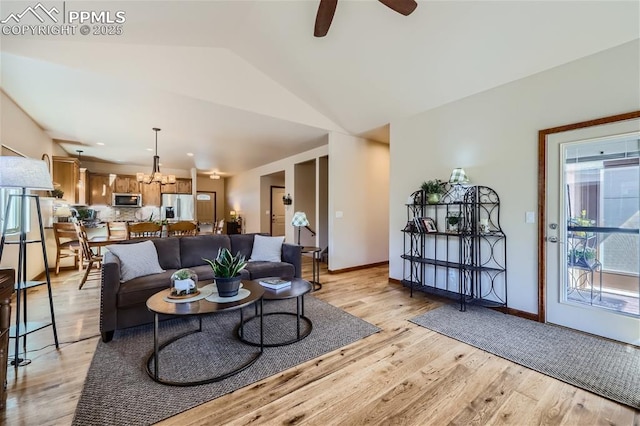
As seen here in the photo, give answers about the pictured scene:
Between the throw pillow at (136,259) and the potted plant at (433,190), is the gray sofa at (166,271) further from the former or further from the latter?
the potted plant at (433,190)

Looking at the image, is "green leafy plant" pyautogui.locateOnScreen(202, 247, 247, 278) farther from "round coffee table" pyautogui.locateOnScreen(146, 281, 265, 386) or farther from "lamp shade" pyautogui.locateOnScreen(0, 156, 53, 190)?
"lamp shade" pyautogui.locateOnScreen(0, 156, 53, 190)

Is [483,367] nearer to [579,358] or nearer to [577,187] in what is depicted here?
[579,358]

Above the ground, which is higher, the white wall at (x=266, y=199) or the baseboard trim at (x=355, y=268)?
the white wall at (x=266, y=199)

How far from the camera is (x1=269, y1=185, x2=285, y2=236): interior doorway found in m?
8.77

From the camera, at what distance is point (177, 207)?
29.1 feet

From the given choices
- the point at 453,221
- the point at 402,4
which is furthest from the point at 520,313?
the point at 402,4

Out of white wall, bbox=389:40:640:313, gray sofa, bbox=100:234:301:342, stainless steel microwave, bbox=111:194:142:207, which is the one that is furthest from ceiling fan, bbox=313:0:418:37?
stainless steel microwave, bbox=111:194:142:207

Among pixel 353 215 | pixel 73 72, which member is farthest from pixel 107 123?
pixel 353 215

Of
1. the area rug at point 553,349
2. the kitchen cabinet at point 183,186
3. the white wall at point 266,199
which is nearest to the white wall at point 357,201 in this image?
the area rug at point 553,349

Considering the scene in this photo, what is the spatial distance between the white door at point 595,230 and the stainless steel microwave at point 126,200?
371 inches

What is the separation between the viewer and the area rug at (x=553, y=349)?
6.34ft

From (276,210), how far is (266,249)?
4.89m

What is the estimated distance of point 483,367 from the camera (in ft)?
7.00

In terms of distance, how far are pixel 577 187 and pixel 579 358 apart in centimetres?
165
